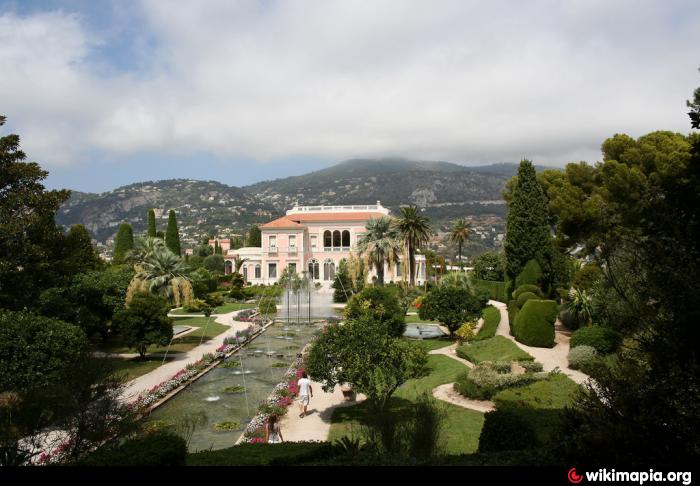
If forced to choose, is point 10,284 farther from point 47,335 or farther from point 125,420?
point 125,420

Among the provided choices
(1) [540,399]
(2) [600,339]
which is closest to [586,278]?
(2) [600,339]

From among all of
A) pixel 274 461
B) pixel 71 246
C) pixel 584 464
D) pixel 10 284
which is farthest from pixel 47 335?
pixel 584 464

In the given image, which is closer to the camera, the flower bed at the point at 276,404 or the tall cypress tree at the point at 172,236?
the flower bed at the point at 276,404

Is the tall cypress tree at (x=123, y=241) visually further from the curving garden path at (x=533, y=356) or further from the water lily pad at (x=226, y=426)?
the water lily pad at (x=226, y=426)

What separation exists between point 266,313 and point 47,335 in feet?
77.0

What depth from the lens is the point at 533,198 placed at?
2712 cm

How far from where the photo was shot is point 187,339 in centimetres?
2514

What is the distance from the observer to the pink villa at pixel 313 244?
5372cm

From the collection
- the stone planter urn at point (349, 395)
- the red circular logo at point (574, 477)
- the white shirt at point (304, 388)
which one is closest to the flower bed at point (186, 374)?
the white shirt at point (304, 388)

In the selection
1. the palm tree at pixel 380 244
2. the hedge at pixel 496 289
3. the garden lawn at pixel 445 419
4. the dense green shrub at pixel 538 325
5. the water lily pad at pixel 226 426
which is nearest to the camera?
the garden lawn at pixel 445 419

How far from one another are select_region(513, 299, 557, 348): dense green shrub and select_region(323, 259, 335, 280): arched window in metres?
36.1

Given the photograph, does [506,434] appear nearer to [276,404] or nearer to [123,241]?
[276,404]

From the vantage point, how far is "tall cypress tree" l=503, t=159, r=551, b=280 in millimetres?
26641

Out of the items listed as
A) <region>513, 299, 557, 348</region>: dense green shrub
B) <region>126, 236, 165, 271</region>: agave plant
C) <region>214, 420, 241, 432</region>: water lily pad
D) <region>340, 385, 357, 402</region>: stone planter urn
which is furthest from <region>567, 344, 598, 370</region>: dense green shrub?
<region>126, 236, 165, 271</region>: agave plant
